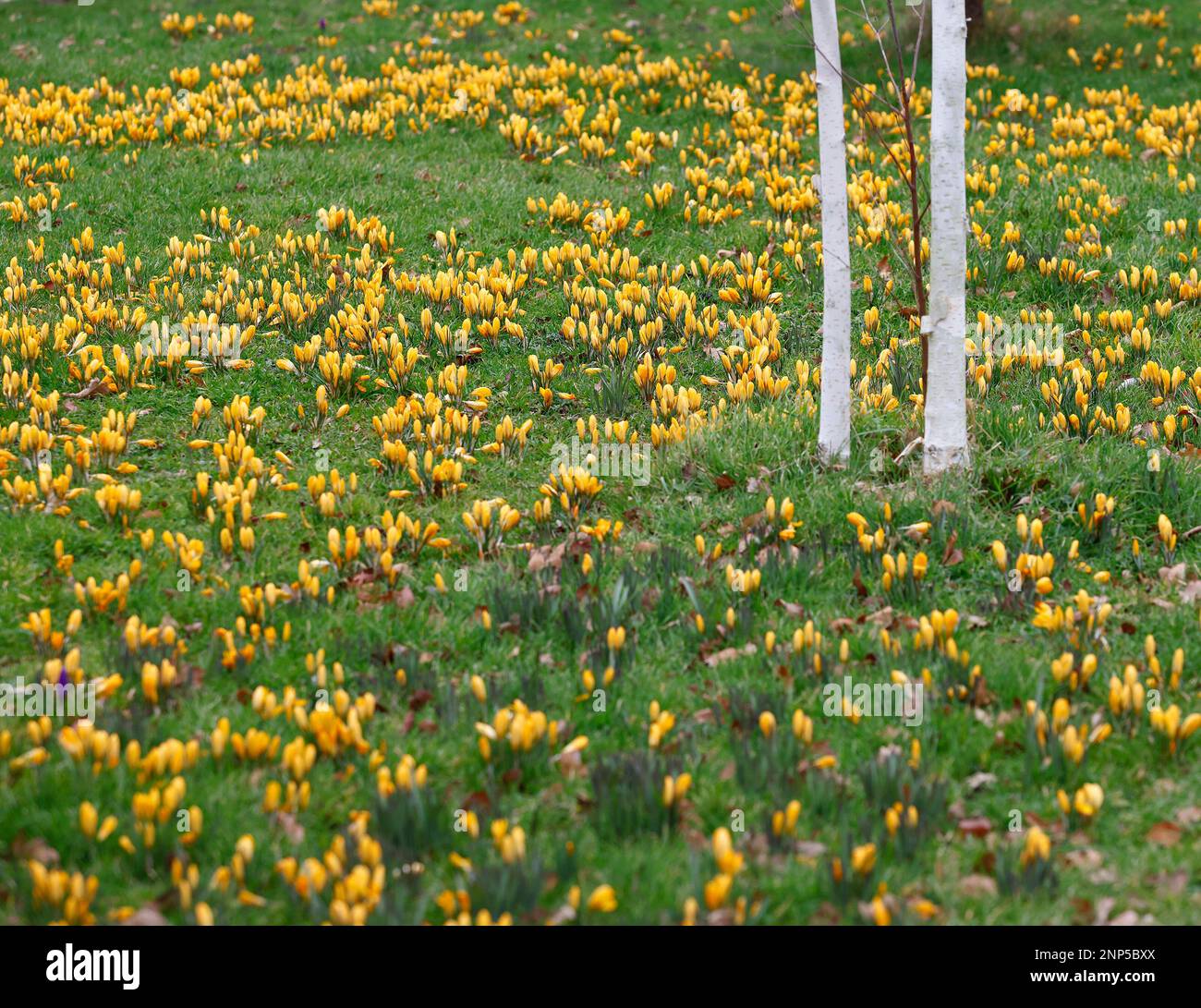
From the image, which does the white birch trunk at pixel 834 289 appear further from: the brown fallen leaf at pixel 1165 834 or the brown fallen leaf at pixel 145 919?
the brown fallen leaf at pixel 145 919

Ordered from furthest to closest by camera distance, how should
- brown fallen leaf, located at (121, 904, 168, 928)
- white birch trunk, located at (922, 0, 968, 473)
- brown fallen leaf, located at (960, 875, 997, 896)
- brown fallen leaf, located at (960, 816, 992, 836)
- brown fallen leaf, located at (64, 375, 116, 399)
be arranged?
brown fallen leaf, located at (64, 375, 116, 399) < white birch trunk, located at (922, 0, 968, 473) < brown fallen leaf, located at (960, 816, 992, 836) < brown fallen leaf, located at (960, 875, 997, 896) < brown fallen leaf, located at (121, 904, 168, 928)

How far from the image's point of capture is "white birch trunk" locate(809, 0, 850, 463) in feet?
22.2

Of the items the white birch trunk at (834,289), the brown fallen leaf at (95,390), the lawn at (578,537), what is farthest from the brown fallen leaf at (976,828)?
the brown fallen leaf at (95,390)

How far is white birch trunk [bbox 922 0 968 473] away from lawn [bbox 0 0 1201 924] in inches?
13.3

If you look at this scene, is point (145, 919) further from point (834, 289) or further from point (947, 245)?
point (947, 245)

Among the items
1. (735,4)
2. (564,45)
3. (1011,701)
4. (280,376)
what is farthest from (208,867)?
(735,4)

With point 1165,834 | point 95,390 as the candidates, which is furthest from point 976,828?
point 95,390

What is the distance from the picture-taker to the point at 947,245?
21.5ft

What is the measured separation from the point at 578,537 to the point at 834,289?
2.08 metres

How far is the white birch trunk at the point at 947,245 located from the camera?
252 inches

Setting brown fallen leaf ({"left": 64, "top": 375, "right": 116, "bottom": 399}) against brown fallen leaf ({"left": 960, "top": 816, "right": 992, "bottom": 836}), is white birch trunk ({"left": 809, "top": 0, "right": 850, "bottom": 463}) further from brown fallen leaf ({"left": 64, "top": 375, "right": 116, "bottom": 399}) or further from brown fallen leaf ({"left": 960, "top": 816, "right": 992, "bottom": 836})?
brown fallen leaf ({"left": 64, "top": 375, "right": 116, "bottom": 399})

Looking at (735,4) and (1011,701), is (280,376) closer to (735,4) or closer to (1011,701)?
(1011,701)

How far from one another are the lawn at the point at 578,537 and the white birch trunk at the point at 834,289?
0.27 meters

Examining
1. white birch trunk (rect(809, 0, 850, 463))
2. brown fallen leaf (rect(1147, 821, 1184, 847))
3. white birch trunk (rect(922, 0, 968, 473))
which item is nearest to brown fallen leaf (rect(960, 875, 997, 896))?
brown fallen leaf (rect(1147, 821, 1184, 847))
